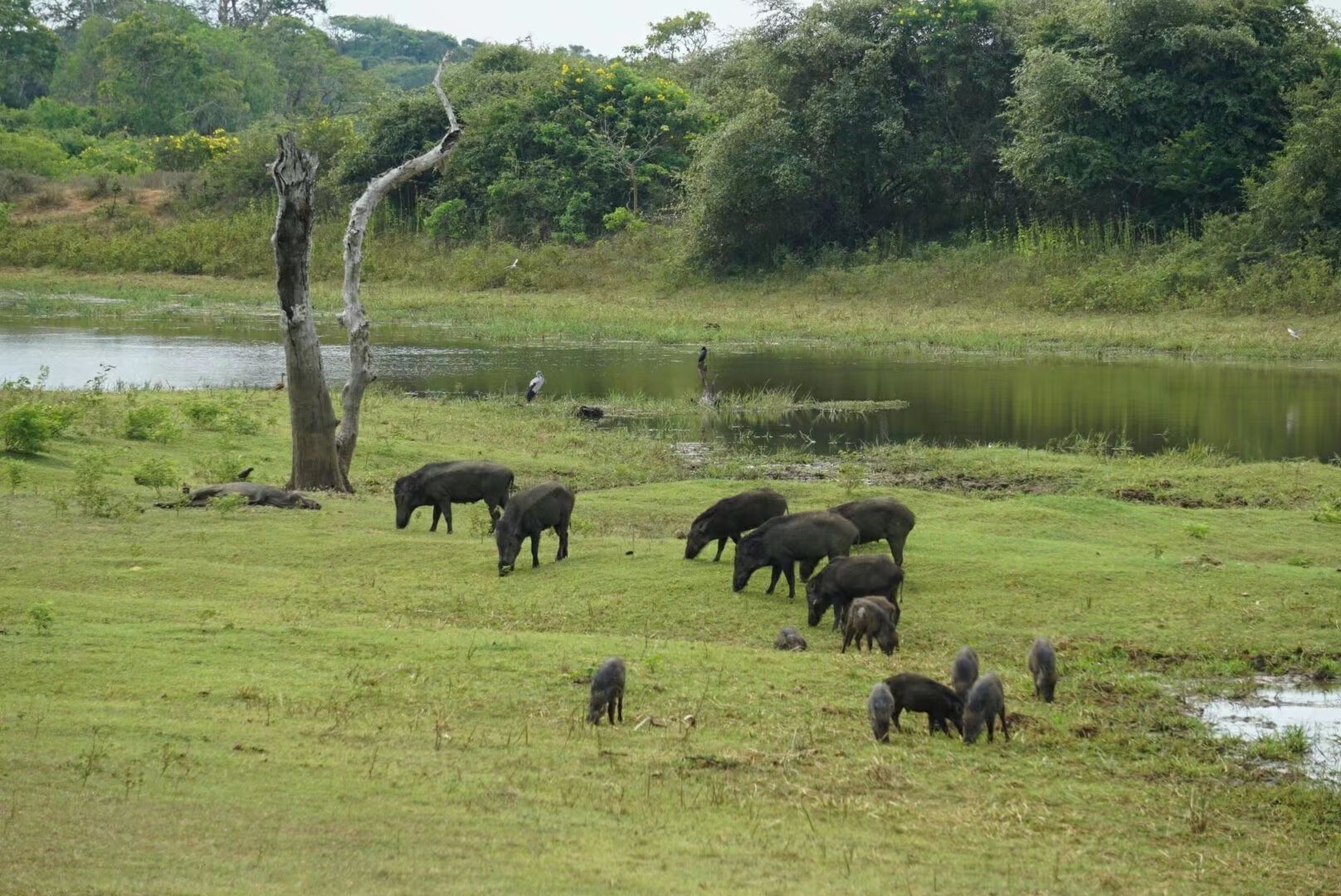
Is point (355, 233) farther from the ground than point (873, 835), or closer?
farther from the ground

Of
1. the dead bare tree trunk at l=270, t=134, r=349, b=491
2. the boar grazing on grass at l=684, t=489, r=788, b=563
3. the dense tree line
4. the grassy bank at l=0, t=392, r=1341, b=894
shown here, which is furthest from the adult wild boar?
the dense tree line

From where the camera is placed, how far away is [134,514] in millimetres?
15461

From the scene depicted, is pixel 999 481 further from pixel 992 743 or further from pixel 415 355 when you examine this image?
pixel 415 355

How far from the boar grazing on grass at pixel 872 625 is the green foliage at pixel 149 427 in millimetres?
12192

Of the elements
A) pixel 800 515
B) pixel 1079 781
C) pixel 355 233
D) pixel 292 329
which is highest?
pixel 355 233

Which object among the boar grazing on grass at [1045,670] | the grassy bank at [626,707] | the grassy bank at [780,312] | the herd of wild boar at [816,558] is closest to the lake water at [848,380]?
the grassy bank at [780,312]

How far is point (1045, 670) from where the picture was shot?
1043 centimetres

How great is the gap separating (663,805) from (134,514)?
9.54 m

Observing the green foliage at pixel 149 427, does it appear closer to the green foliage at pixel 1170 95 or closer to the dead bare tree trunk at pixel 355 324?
the dead bare tree trunk at pixel 355 324

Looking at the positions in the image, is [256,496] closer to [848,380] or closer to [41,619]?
[41,619]

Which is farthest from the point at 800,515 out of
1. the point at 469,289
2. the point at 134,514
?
the point at 469,289

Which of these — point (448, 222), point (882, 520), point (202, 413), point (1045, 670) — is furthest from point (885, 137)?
point (1045, 670)

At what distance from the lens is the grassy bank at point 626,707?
6.97 m

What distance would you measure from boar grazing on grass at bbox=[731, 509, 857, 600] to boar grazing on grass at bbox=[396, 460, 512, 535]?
12.4 ft
